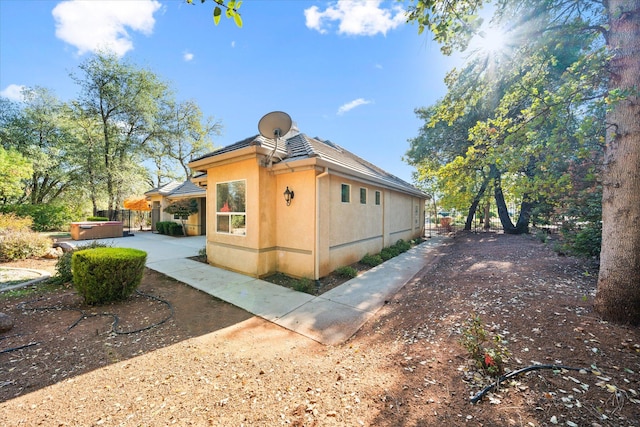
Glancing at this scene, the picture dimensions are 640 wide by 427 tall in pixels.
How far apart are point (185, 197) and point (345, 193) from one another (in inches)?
492

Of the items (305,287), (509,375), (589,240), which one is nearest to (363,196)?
(305,287)

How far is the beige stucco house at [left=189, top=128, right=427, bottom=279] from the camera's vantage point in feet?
20.5

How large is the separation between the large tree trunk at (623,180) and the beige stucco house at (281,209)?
15.6 ft

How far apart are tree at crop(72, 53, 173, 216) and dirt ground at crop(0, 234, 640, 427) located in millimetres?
16210

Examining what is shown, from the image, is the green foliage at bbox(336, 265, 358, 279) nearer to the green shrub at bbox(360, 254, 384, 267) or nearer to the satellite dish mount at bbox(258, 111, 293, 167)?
the green shrub at bbox(360, 254, 384, 267)

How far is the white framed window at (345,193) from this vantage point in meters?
7.36

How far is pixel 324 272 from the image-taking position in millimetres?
6637

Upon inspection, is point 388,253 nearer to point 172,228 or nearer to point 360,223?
point 360,223

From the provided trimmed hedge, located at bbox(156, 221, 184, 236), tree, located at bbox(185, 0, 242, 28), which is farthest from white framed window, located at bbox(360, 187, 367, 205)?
trimmed hedge, located at bbox(156, 221, 184, 236)

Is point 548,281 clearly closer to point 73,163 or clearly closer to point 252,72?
point 252,72

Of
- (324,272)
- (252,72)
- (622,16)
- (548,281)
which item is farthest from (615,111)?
(252,72)

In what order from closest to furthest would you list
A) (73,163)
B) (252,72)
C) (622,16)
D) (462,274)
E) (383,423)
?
(383,423), (622,16), (462,274), (252,72), (73,163)

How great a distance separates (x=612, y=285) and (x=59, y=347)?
24.0 ft

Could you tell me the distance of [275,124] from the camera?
6215 mm
